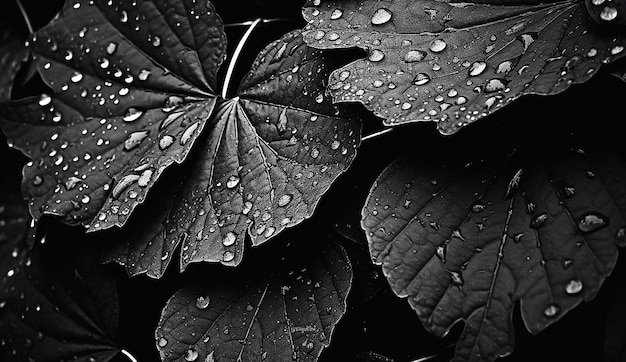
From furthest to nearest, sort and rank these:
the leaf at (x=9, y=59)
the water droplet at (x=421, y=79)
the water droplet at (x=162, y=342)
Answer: the leaf at (x=9, y=59), the water droplet at (x=162, y=342), the water droplet at (x=421, y=79)

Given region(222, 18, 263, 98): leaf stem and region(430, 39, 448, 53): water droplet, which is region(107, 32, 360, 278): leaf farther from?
region(430, 39, 448, 53): water droplet

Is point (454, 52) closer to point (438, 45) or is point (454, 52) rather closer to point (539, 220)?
point (438, 45)

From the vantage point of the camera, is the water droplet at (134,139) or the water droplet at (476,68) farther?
the water droplet at (134,139)

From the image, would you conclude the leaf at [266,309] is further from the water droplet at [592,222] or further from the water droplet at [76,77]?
the water droplet at [76,77]

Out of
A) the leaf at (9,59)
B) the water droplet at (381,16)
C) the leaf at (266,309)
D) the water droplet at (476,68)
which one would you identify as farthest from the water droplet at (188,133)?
the leaf at (9,59)

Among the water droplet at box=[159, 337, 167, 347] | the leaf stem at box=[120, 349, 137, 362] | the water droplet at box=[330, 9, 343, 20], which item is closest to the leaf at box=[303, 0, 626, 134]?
the water droplet at box=[330, 9, 343, 20]

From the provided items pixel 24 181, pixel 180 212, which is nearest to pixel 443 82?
pixel 180 212

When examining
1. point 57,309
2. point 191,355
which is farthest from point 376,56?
point 57,309
